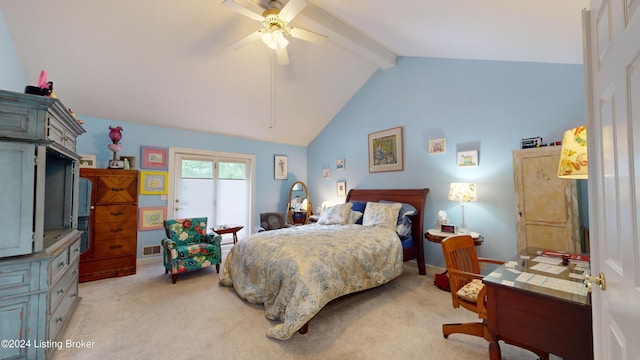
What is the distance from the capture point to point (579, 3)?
1.64 meters

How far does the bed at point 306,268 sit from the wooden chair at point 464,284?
0.93 metres

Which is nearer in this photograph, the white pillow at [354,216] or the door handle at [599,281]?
the door handle at [599,281]

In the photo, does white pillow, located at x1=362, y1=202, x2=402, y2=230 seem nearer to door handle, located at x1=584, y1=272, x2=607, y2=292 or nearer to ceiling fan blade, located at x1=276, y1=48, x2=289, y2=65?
ceiling fan blade, located at x1=276, y1=48, x2=289, y2=65

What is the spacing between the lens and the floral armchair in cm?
335

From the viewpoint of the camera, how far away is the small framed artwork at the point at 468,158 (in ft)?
11.0

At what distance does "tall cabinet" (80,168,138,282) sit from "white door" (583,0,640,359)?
4630mm

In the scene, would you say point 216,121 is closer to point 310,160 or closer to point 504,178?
point 310,160

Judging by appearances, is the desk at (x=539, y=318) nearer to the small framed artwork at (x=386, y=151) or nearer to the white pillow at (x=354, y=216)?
the white pillow at (x=354, y=216)

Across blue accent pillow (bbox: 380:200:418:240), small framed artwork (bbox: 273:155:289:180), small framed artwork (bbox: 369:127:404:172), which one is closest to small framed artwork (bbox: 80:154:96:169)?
small framed artwork (bbox: 273:155:289:180)

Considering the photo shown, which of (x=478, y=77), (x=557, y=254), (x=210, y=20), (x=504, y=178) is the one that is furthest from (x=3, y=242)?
(x=478, y=77)

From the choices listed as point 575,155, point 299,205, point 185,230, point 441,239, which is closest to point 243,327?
point 185,230

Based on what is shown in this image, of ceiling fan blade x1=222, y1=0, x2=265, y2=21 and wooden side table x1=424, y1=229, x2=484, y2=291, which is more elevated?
ceiling fan blade x1=222, y1=0, x2=265, y2=21

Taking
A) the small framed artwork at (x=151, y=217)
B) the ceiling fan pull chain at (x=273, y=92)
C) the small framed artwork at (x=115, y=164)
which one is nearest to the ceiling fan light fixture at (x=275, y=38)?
the ceiling fan pull chain at (x=273, y=92)

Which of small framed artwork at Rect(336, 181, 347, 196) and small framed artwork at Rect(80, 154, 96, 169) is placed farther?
small framed artwork at Rect(336, 181, 347, 196)
